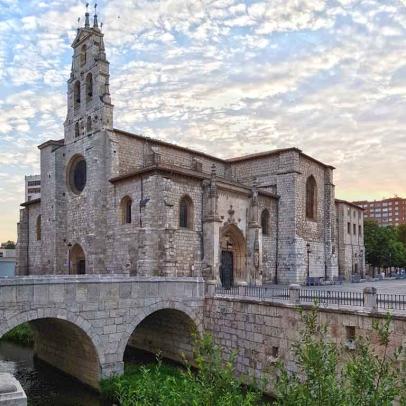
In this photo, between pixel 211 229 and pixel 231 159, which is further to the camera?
pixel 231 159

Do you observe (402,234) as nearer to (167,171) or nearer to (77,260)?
(77,260)

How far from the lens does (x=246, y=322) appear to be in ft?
66.0

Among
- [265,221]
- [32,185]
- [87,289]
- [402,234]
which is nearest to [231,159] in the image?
[265,221]

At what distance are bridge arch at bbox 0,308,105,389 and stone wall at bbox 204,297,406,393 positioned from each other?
19.2 ft

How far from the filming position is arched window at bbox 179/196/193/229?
29.5 m

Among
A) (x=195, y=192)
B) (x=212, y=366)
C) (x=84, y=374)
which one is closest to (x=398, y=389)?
(x=212, y=366)

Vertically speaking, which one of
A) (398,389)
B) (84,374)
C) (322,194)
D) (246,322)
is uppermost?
(322,194)

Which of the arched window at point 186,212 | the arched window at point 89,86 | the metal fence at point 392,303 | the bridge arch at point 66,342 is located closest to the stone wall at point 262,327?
the metal fence at point 392,303

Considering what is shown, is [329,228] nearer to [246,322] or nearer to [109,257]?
[109,257]

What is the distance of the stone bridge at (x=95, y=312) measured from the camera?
17062mm

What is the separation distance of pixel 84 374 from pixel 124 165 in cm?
1577

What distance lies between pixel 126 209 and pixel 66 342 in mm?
10910

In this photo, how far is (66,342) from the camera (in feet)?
71.9

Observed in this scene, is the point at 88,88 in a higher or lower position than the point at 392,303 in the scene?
higher
